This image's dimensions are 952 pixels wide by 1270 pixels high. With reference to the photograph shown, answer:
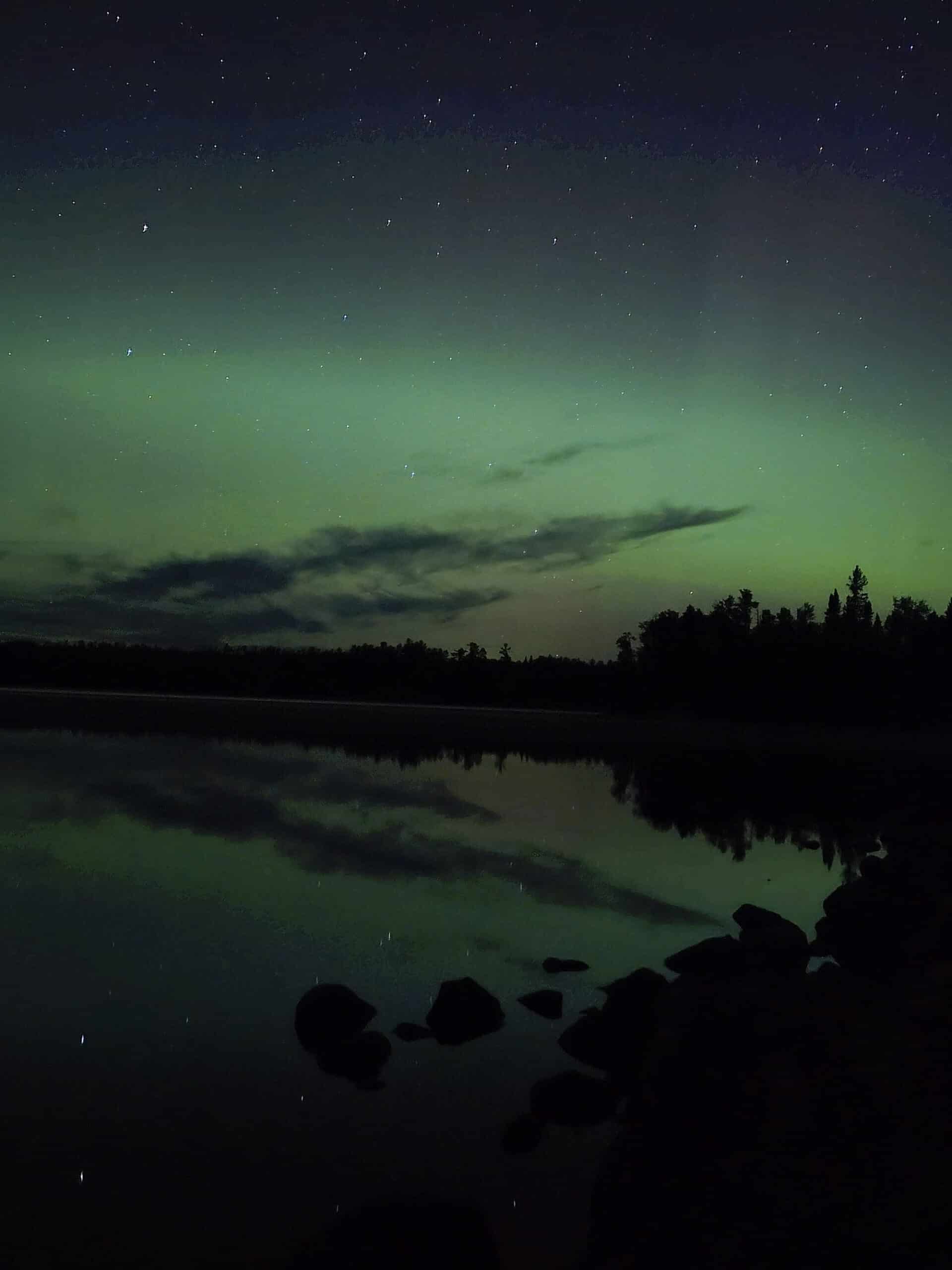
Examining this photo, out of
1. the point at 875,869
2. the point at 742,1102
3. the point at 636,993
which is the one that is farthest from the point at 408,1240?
the point at 875,869

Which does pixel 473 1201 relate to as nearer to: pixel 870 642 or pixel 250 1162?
pixel 250 1162

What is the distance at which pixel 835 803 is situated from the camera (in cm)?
4322

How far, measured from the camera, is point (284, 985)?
16297 millimetres

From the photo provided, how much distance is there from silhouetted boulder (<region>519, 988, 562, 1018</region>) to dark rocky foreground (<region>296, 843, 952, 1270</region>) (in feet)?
0.12

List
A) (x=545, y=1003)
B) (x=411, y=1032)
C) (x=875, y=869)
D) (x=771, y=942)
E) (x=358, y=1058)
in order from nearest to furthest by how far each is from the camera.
Result: (x=358, y=1058), (x=411, y=1032), (x=545, y=1003), (x=771, y=942), (x=875, y=869)

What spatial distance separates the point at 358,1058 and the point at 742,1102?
5.41 metres

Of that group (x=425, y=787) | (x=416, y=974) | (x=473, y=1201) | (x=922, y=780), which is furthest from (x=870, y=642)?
(x=473, y=1201)

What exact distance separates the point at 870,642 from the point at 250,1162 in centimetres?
10449

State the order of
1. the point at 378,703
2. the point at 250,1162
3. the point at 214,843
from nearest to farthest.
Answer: the point at 250,1162 < the point at 214,843 < the point at 378,703

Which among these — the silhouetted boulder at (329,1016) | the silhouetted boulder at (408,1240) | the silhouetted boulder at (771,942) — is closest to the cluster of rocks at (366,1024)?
the silhouetted boulder at (329,1016)

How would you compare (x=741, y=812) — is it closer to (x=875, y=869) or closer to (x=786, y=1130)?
(x=875, y=869)

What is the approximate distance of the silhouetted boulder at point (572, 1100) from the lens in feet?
36.6

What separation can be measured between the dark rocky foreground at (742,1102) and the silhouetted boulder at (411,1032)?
0.10ft

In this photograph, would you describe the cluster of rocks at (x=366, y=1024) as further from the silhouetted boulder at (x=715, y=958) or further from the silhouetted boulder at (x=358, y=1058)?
the silhouetted boulder at (x=715, y=958)
